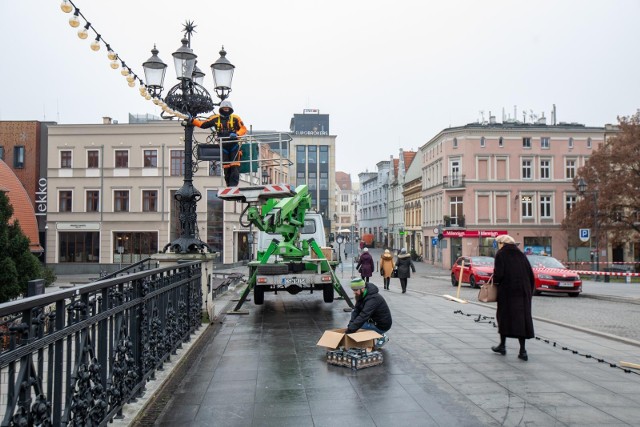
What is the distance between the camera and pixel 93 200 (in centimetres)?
4556

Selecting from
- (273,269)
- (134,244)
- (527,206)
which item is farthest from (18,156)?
(527,206)

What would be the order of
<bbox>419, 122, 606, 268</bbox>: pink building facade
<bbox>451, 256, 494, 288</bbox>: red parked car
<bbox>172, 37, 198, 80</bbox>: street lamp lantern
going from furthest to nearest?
<bbox>419, 122, 606, 268</bbox>: pink building facade
<bbox>451, 256, 494, 288</bbox>: red parked car
<bbox>172, 37, 198, 80</bbox>: street lamp lantern

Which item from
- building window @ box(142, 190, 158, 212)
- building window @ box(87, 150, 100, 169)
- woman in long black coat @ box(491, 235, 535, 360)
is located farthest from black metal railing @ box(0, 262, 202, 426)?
building window @ box(87, 150, 100, 169)

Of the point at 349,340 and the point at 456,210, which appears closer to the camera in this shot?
the point at 349,340

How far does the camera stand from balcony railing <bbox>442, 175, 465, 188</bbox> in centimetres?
4994

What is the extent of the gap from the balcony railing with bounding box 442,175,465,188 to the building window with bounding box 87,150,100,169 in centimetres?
3066

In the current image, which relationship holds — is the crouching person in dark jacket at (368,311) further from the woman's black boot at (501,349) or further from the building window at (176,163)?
the building window at (176,163)

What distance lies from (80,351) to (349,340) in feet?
13.6

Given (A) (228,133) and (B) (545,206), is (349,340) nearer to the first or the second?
(A) (228,133)

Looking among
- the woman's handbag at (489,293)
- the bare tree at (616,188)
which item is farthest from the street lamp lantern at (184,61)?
the bare tree at (616,188)

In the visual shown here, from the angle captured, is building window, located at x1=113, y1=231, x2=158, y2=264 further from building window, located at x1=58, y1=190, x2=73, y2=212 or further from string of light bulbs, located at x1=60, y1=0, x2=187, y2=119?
string of light bulbs, located at x1=60, y1=0, x2=187, y2=119

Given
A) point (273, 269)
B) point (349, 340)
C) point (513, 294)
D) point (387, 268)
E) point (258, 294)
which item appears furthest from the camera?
point (387, 268)

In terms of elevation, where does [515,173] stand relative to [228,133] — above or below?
above

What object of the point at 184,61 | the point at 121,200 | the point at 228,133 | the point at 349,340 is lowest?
the point at 349,340
